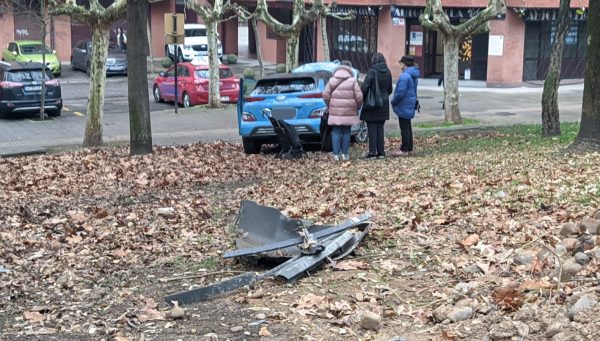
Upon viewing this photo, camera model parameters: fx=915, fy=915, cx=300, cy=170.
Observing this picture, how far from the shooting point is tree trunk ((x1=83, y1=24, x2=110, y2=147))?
737 inches

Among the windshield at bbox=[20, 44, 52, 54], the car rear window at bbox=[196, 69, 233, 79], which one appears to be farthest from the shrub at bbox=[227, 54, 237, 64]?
the car rear window at bbox=[196, 69, 233, 79]

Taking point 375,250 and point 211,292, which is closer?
point 211,292

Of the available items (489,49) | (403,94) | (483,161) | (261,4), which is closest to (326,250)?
(483,161)

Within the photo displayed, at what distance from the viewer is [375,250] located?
23.1 feet

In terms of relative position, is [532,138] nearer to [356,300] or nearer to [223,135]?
[223,135]

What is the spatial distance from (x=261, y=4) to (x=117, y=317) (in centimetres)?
2307

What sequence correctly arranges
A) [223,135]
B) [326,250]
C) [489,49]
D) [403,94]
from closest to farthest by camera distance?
[326,250], [403,94], [223,135], [489,49]

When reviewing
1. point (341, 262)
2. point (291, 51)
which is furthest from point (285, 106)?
point (291, 51)

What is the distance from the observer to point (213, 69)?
2755 cm

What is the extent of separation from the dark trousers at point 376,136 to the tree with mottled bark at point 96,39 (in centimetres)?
705

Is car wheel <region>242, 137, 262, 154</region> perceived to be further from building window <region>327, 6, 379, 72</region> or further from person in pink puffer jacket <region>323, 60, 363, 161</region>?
building window <region>327, 6, 379, 72</region>

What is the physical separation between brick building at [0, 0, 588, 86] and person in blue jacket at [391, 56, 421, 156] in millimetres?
19727

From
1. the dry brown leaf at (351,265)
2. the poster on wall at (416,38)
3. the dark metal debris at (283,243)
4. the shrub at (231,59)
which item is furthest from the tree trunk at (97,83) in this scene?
the shrub at (231,59)

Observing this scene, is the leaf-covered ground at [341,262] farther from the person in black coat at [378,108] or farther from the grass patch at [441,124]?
the grass patch at [441,124]
